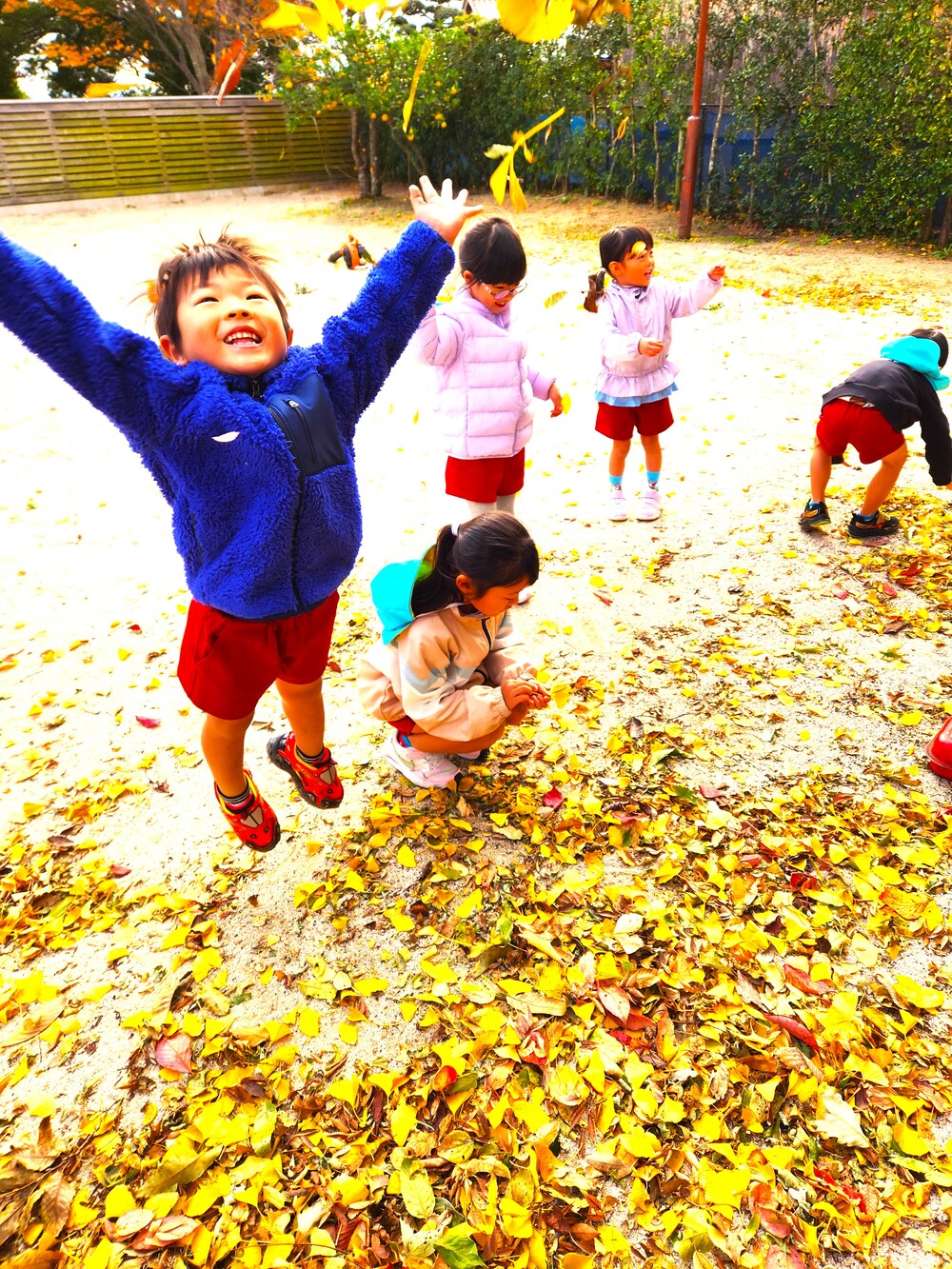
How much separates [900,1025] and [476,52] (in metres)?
18.1

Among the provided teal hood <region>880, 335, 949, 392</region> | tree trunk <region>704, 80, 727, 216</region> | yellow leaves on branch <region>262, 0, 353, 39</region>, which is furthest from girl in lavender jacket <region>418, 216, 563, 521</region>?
tree trunk <region>704, 80, 727, 216</region>

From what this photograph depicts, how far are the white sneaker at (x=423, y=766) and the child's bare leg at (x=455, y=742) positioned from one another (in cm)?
9

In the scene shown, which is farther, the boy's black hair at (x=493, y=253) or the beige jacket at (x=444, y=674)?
the boy's black hair at (x=493, y=253)

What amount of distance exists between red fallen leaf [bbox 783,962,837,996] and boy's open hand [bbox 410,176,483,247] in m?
2.19

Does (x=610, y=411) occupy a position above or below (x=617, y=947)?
above

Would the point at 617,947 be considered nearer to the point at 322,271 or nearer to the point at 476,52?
the point at 322,271

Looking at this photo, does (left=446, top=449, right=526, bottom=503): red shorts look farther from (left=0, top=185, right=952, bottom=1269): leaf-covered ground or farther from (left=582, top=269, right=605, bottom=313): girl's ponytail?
(left=582, top=269, right=605, bottom=313): girl's ponytail

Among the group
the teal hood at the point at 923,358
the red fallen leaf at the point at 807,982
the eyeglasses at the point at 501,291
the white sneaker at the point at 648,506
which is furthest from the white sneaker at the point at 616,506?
the red fallen leaf at the point at 807,982

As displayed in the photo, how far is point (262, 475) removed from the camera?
1831mm

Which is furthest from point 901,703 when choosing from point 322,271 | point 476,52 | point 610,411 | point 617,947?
point 476,52

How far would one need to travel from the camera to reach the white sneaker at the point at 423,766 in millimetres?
2828

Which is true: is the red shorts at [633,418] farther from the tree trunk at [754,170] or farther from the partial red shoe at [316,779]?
the tree trunk at [754,170]

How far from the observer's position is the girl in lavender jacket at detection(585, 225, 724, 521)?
13.5ft

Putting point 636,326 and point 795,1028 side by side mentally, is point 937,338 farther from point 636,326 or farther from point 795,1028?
point 795,1028
